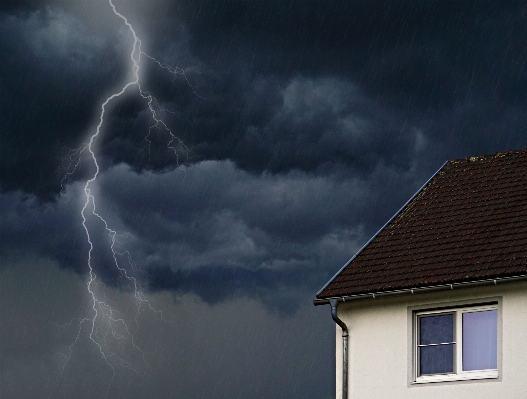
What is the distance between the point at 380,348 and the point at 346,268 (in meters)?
1.80

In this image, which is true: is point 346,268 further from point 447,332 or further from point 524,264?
point 524,264

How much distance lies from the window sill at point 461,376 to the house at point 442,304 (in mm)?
17

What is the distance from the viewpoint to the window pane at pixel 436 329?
636 inches

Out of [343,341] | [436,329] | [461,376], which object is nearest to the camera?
[461,376]

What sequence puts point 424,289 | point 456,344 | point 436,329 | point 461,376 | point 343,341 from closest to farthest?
point 461,376, point 456,344, point 424,289, point 436,329, point 343,341

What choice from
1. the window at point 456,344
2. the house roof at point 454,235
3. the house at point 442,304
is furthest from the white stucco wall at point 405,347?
the house roof at point 454,235

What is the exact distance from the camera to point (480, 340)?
15719 mm

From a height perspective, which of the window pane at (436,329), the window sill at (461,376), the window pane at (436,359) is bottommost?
the window sill at (461,376)

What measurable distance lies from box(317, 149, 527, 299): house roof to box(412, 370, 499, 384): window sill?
1.47 m

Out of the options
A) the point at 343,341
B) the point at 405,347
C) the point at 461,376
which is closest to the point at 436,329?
the point at 405,347

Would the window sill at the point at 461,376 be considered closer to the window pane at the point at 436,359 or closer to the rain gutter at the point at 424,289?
the window pane at the point at 436,359

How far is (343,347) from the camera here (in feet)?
55.4

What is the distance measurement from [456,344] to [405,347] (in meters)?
0.86

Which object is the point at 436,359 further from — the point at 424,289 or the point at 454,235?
the point at 454,235
